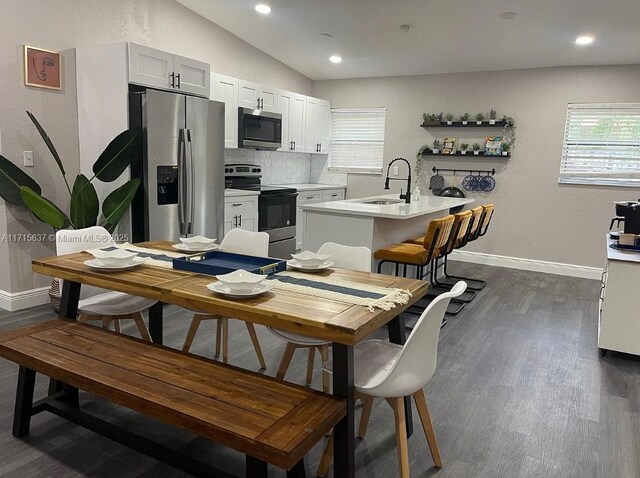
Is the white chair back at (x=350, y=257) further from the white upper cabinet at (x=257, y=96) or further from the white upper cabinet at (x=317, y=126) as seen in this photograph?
the white upper cabinet at (x=317, y=126)

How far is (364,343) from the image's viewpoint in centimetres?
225

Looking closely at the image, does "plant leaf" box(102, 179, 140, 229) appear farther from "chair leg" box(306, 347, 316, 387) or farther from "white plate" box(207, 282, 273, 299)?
"white plate" box(207, 282, 273, 299)

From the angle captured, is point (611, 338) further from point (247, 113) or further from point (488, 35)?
point (247, 113)

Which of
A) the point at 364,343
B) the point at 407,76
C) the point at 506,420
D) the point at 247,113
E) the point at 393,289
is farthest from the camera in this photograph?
the point at 407,76

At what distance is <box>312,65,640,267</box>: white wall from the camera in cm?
573

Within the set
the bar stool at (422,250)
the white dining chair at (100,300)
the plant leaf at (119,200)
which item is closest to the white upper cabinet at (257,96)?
the plant leaf at (119,200)

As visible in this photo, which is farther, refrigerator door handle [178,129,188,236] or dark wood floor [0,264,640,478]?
refrigerator door handle [178,129,188,236]

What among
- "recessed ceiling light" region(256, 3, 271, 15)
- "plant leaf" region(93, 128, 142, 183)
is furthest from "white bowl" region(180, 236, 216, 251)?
"recessed ceiling light" region(256, 3, 271, 15)

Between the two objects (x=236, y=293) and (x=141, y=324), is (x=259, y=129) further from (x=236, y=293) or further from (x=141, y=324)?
(x=236, y=293)

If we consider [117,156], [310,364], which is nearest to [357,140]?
[117,156]

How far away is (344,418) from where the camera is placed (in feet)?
5.62

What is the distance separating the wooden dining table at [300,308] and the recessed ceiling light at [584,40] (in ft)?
13.4

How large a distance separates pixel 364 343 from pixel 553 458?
102 centimetres

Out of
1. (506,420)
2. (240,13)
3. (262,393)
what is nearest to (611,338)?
(506,420)
